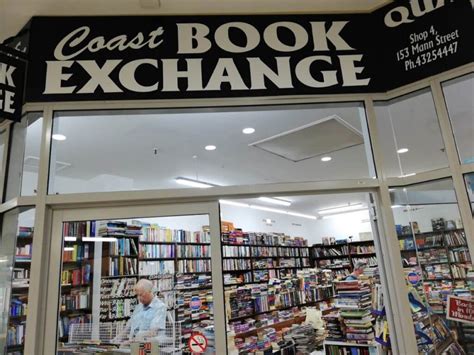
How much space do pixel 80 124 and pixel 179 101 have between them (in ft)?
2.32

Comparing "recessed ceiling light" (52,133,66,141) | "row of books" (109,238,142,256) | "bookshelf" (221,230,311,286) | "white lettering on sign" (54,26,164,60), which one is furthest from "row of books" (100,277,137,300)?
"bookshelf" (221,230,311,286)

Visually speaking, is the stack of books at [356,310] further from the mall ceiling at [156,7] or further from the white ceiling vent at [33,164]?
the white ceiling vent at [33,164]

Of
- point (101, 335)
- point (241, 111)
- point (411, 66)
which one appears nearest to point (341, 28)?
point (411, 66)

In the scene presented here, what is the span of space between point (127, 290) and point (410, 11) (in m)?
2.47

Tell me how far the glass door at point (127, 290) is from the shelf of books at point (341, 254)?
8.60 meters

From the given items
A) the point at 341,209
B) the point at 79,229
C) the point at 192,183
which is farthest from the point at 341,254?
the point at 79,229

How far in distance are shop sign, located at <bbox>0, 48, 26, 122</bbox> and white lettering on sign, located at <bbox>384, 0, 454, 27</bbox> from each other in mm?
2401

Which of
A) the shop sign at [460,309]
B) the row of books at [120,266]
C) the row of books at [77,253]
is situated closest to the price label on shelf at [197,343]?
the row of books at [120,266]

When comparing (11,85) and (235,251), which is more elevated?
(11,85)

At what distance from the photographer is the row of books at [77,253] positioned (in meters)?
2.01

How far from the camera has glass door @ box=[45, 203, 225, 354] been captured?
1.92 meters

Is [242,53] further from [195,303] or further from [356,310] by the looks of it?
[356,310]

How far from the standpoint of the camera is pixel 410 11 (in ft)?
7.43

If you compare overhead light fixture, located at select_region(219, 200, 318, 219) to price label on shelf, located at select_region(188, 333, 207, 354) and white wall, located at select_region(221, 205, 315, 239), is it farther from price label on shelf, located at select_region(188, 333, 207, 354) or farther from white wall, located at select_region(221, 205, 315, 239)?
price label on shelf, located at select_region(188, 333, 207, 354)
